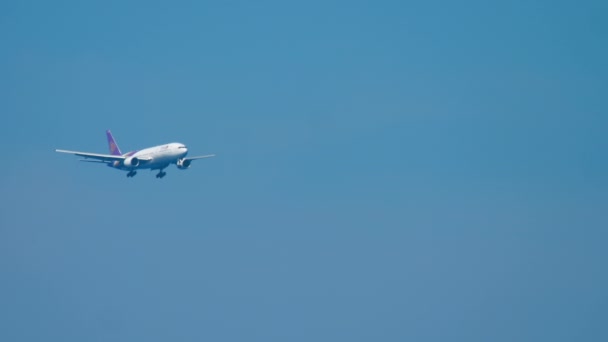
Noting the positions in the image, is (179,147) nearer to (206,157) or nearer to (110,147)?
(206,157)

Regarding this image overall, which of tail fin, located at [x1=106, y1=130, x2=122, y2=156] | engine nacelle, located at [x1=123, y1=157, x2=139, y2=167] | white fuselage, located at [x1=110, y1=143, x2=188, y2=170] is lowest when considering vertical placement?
engine nacelle, located at [x1=123, y1=157, x2=139, y2=167]

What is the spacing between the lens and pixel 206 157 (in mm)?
121188

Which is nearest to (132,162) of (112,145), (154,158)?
(154,158)

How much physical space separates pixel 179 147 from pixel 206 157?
6.05 metres

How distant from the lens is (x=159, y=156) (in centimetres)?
11606

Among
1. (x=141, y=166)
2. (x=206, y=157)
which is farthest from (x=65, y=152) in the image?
(x=206, y=157)

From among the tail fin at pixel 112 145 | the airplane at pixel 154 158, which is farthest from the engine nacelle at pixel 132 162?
the tail fin at pixel 112 145

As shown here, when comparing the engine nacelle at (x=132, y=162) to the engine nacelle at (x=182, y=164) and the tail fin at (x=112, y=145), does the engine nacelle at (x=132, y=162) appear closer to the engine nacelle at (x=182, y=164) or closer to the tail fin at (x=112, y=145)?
the engine nacelle at (x=182, y=164)

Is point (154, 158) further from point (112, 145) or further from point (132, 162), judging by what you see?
point (112, 145)

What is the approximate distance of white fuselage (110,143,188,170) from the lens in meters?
116

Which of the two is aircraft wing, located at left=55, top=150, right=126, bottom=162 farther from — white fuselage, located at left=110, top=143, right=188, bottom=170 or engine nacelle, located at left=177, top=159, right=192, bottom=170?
engine nacelle, located at left=177, top=159, right=192, bottom=170

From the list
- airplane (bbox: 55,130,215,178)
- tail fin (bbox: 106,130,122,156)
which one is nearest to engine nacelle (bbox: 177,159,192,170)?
airplane (bbox: 55,130,215,178)

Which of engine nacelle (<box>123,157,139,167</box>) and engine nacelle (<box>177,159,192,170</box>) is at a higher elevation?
engine nacelle (<box>177,159,192,170</box>)

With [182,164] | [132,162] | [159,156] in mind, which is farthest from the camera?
[182,164]
